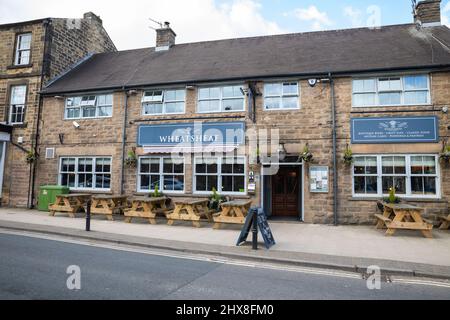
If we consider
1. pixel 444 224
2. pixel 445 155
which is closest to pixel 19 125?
pixel 445 155

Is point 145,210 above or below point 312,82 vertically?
below

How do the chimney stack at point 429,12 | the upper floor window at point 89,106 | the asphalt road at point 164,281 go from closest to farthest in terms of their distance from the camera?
1. the asphalt road at point 164,281
2. the chimney stack at point 429,12
3. the upper floor window at point 89,106

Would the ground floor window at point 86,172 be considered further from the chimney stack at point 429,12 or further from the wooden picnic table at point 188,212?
the chimney stack at point 429,12

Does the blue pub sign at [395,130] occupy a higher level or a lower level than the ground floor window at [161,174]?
higher

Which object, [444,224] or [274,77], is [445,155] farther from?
[274,77]

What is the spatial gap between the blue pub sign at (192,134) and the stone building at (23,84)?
6.23 m

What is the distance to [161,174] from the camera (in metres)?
13.1

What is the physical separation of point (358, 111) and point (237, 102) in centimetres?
469

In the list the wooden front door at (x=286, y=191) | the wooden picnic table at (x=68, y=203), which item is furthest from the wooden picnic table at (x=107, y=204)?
the wooden front door at (x=286, y=191)

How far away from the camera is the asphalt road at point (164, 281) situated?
14.7ft

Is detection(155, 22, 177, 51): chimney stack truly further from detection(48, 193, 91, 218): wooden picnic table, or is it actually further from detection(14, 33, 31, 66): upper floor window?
detection(48, 193, 91, 218): wooden picnic table

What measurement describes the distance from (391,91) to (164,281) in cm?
1062
